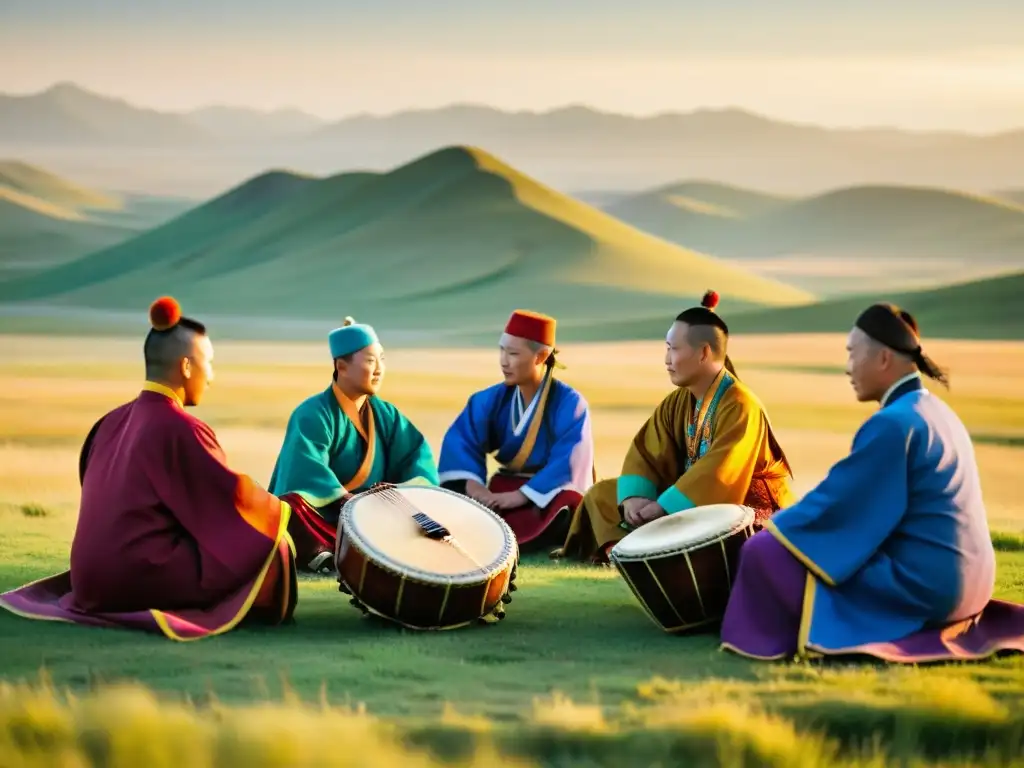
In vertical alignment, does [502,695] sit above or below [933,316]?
below

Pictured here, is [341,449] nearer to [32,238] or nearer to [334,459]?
[334,459]

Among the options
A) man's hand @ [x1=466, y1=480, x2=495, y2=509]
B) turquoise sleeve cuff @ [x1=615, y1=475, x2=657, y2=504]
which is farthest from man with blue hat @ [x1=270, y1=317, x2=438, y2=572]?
turquoise sleeve cuff @ [x1=615, y1=475, x2=657, y2=504]

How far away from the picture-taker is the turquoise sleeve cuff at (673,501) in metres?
6.34

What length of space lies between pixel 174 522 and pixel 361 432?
1884 mm

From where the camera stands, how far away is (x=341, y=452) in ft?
24.3

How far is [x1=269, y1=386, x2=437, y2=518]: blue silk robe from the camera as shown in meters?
7.21

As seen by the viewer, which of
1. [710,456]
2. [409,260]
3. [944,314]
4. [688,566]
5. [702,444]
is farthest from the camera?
[409,260]

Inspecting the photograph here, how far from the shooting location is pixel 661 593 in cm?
559

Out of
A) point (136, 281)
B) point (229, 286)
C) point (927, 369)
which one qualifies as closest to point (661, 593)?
point (927, 369)

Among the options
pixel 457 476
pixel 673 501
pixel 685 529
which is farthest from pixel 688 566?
pixel 457 476

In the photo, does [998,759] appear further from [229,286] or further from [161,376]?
[229,286]

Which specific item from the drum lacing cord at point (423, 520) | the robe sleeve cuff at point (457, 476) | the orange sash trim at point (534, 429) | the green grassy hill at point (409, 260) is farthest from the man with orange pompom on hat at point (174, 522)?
the green grassy hill at point (409, 260)

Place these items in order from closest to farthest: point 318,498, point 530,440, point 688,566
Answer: point 688,566 → point 318,498 → point 530,440

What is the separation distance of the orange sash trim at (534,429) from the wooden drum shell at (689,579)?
2.42 m
